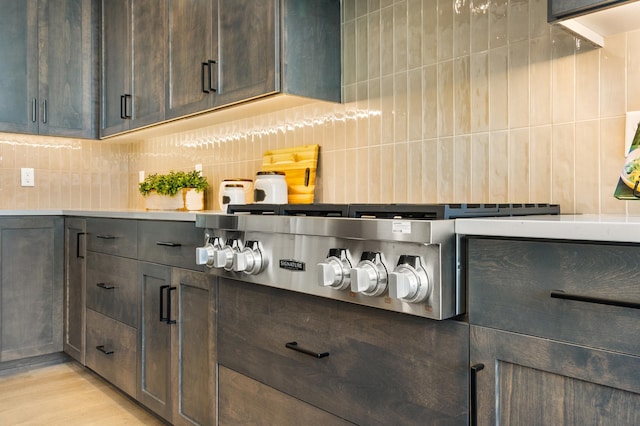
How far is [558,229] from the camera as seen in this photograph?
89cm

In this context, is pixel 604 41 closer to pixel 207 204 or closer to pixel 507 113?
pixel 507 113

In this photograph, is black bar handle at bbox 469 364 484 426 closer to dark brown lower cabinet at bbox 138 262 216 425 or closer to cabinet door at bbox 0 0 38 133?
dark brown lower cabinet at bbox 138 262 216 425

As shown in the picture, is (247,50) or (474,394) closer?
(474,394)

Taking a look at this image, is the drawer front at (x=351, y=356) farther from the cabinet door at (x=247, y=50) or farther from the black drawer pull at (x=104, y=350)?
the black drawer pull at (x=104, y=350)

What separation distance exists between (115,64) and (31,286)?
4.46 ft

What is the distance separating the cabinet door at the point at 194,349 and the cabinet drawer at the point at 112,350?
413mm

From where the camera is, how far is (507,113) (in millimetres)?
1628

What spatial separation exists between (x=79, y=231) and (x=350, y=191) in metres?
1.61

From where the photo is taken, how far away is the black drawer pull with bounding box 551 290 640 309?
2.63 feet

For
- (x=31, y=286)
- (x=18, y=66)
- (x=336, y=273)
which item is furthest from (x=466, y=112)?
(x=18, y=66)

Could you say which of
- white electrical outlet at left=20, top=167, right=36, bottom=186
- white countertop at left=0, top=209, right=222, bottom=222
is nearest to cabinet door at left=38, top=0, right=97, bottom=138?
white electrical outlet at left=20, top=167, right=36, bottom=186

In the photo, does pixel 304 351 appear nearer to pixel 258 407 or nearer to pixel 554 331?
pixel 258 407

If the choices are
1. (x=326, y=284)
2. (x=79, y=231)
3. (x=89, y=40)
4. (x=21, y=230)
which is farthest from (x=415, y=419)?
(x=89, y=40)

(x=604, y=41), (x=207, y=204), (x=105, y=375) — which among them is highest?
(x=604, y=41)
